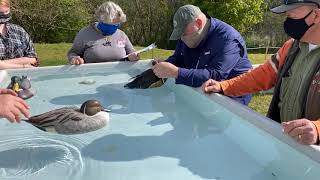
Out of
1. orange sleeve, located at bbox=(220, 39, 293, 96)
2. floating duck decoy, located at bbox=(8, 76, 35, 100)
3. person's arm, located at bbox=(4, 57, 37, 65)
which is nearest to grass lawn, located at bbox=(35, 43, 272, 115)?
person's arm, located at bbox=(4, 57, 37, 65)

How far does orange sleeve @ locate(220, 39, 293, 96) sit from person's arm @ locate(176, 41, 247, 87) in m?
0.40

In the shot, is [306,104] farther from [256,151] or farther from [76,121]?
[76,121]

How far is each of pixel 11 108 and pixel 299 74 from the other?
1.42 meters

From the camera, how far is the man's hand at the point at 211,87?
2.84 metres

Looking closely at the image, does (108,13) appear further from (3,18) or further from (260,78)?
(260,78)

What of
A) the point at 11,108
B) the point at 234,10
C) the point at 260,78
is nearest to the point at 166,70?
the point at 260,78

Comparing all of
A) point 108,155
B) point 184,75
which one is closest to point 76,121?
point 108,155

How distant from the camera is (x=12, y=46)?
4.31 m

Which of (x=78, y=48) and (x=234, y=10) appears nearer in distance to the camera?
(x=78, y=48)

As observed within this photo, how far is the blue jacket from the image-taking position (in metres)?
3.16

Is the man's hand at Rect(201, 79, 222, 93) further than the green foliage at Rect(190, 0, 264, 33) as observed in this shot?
No

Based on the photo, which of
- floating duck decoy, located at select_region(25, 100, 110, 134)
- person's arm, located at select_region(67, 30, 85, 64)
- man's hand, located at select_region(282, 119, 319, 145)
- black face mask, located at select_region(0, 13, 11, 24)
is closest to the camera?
man's hand, located at select_region(282, 119, 319, 145)

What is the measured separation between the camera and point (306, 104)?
2.14 metres

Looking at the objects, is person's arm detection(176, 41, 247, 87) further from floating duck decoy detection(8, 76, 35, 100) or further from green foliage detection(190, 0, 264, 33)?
green foliage detection(190, 0, 264, 33)
